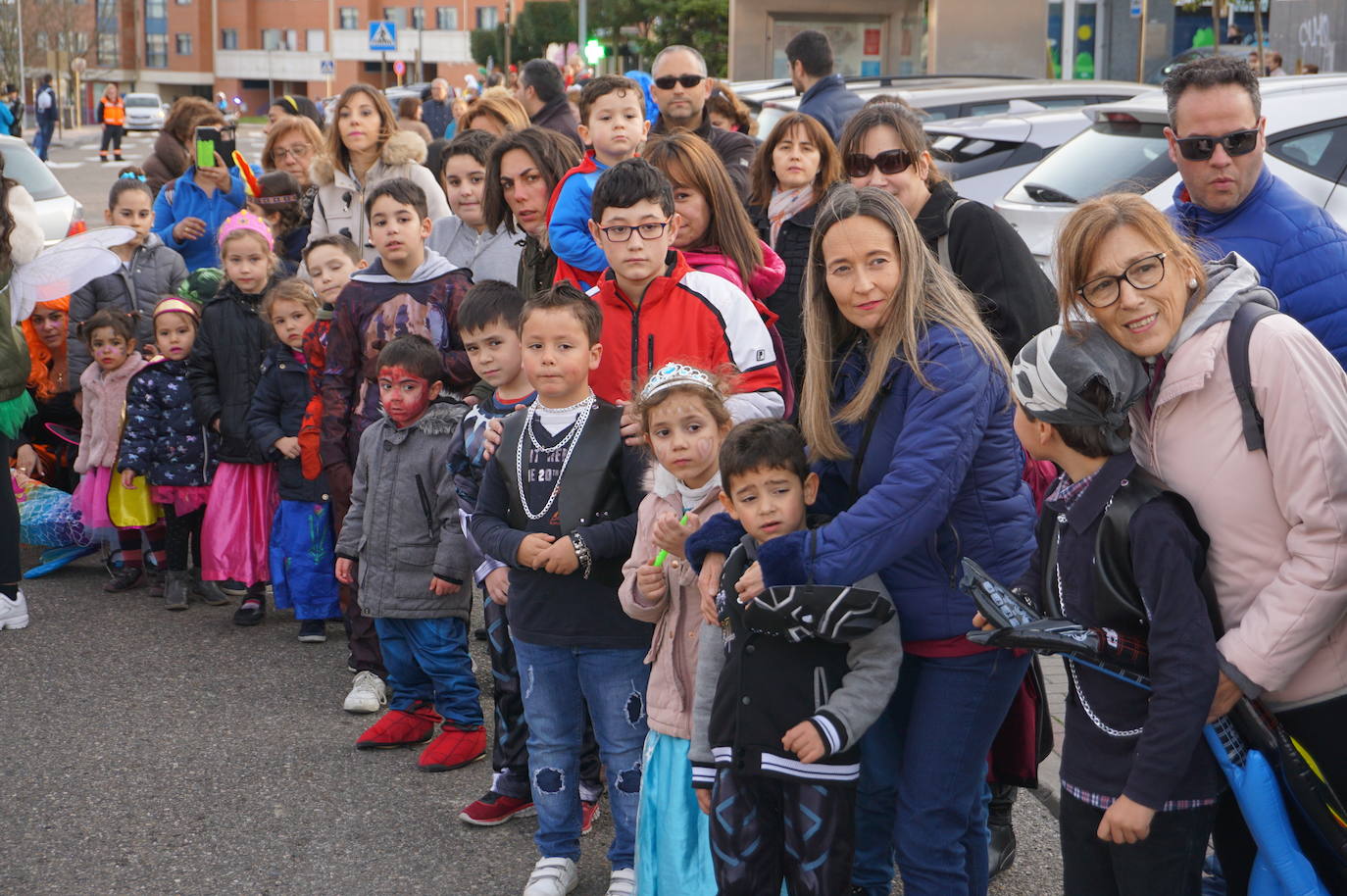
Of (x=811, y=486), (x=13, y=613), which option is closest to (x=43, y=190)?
(x=13, y=613)

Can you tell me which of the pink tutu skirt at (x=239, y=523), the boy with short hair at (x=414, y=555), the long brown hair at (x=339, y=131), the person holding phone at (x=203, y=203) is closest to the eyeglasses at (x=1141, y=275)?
the boy with short hair at (x=414, y=555)

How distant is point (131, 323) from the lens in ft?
23.7

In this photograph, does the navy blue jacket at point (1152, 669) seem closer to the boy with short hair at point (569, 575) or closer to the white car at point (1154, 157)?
the boy with short hair at point (569, 575)

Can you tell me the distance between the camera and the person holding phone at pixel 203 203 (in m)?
8.95

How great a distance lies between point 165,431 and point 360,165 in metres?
1.67

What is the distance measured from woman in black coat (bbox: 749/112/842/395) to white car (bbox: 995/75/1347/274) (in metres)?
1.71

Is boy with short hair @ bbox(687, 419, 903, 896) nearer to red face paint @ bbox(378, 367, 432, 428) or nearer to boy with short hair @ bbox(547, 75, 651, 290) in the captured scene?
boy with short hair @ bbox(547, 75, 651, 290)

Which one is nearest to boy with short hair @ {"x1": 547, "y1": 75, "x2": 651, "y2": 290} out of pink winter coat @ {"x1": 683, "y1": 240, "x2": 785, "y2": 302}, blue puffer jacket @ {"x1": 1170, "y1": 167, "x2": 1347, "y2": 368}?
pink winter coat @ {"x1": 683, "y1": 240, "x2": 785, "y2": 302}

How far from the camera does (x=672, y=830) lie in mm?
3613

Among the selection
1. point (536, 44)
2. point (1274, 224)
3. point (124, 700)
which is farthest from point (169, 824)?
point (536, 44)

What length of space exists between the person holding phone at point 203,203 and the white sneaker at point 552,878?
5.98m

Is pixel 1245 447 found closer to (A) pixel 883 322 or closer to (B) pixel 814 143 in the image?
(A) pixel 883 322

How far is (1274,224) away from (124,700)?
4.44m

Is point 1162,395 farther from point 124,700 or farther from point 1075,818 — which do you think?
point 124,700
